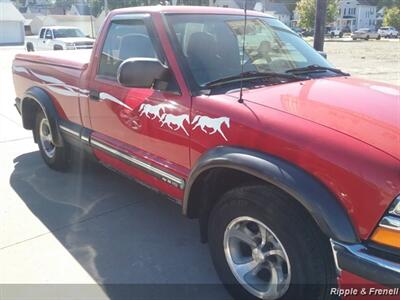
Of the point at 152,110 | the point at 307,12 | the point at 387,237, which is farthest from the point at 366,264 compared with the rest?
the point at 307,12

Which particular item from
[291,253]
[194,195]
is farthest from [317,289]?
[194,195]

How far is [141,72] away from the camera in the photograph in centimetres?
295

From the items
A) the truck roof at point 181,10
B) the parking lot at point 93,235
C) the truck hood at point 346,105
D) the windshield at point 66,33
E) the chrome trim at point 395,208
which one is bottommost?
the parking lot at point 93,235

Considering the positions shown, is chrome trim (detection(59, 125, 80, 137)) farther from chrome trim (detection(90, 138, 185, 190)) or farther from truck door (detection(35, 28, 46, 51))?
truck door (detection(35, 28, 46, 51))

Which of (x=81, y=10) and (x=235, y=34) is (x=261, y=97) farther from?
(x=81, y=10)

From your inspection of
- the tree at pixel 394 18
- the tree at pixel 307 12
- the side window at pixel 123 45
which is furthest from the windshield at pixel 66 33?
the tree at pixel 394 18

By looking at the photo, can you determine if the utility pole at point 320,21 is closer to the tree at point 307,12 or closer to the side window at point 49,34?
the side window at point 49,34

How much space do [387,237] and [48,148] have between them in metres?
4.29

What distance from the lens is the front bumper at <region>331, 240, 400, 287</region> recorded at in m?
1.99

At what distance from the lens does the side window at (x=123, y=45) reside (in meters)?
3.50

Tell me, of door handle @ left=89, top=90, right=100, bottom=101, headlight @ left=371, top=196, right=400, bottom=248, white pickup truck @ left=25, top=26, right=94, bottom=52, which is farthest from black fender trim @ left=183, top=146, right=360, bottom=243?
white pickup truck @ left=25, top=26, right=94, bottom=52

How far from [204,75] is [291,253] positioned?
1.38 metres

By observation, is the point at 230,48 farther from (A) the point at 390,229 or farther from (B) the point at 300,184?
(A) the point at 390,229

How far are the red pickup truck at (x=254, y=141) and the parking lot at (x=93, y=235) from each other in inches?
18.8
